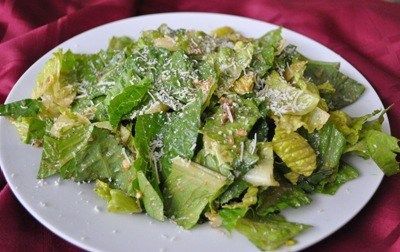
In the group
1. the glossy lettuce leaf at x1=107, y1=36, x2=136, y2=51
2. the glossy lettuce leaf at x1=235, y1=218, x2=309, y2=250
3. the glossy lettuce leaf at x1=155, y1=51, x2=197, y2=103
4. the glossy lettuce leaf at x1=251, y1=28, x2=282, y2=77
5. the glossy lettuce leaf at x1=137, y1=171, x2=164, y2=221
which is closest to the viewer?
the glossy lettuce leaf at x1=235, y1=218, x2=309, y2=250

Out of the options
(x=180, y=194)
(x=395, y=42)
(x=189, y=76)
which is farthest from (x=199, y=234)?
(x=395, y=42)

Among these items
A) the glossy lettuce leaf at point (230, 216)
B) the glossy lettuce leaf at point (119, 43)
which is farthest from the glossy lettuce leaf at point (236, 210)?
the glossy lettuce leaf at point (119, 43)

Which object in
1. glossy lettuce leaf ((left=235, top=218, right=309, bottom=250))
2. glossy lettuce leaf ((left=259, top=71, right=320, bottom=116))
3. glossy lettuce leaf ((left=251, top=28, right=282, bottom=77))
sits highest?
glossy lettuce leaf ((left=251, top=28, right=282, bottom=77))

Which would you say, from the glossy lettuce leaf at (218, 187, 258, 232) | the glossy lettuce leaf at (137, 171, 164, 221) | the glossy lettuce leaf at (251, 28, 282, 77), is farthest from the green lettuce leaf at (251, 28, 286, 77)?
the glossy lettuce leaf at (137, 171, 164, 221)

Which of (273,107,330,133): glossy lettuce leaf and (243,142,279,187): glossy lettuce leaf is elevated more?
(273,107,330,133): glossy lettuce leaf

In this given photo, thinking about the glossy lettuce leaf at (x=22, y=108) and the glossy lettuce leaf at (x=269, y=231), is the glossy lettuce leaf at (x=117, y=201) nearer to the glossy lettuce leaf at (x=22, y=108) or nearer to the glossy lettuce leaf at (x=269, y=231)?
the glossy lettuce leaf at (x=269, y=231)

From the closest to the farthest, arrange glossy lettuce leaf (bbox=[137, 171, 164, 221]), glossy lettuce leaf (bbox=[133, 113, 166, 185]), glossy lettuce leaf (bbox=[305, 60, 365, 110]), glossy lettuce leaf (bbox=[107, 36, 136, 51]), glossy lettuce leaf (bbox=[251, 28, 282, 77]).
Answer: glossy lettuce leaf (bbox=[137, 171, 164, 221])
glossy lettuce leaf (bbox=[133, 113, 166, 185])
glossy lettuce leaf (bbox=[251, 28, 282, 77])
glossy lettuce leaf (bbox=[305, 60, 365, 110])
glossy lettuce leaf (bbox=[107, 36, 136, 51])

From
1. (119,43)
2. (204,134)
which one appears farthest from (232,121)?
(119,43)

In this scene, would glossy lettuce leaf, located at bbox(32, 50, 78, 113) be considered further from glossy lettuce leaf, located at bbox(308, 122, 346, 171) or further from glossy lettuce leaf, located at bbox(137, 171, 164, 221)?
glossy lettuce leaf, located at bbox(308, 122, 346, 171)
